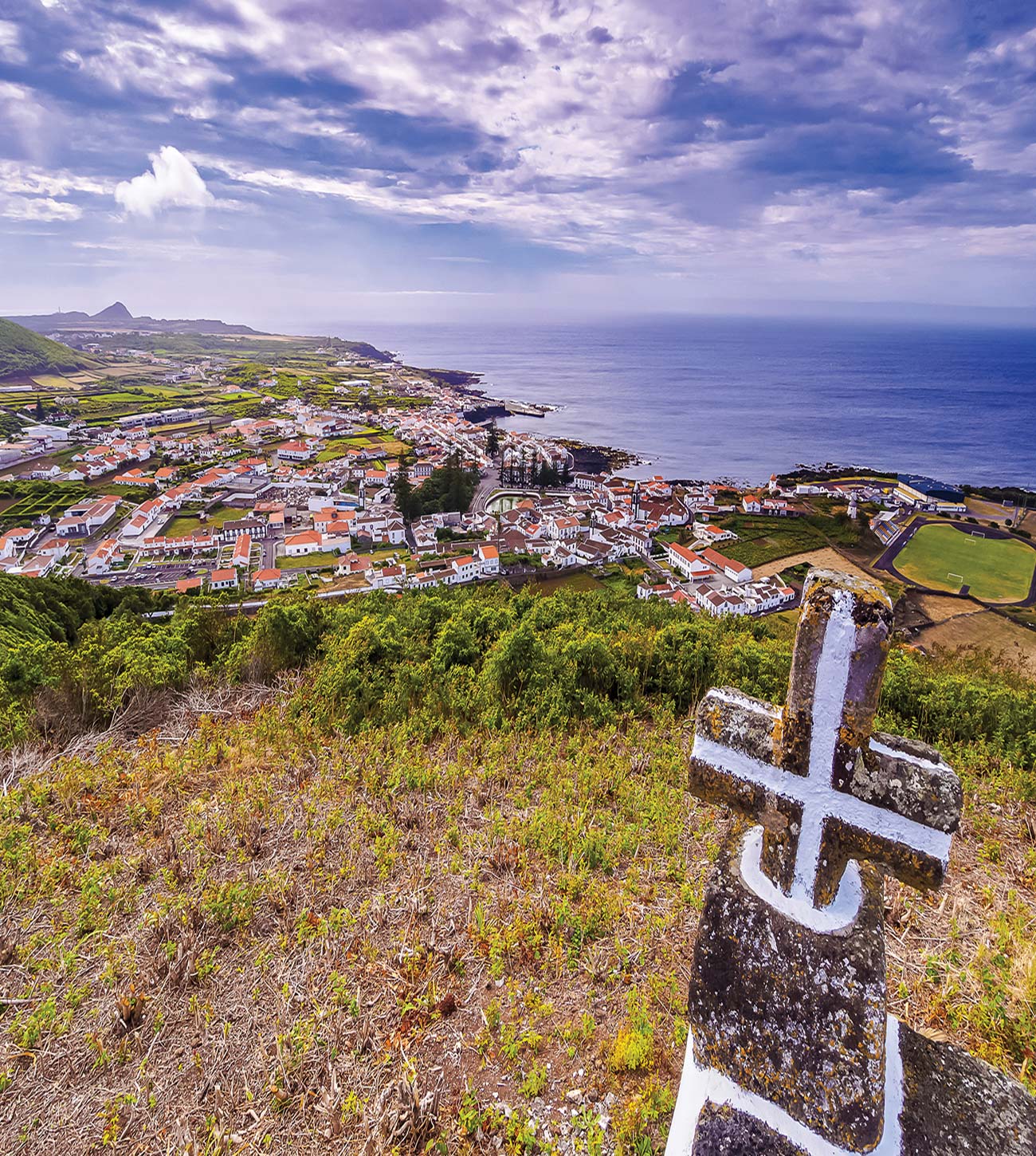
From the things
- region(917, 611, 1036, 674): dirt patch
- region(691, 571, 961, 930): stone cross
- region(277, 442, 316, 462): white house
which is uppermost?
region(691, 571, 961, 930): stone cross

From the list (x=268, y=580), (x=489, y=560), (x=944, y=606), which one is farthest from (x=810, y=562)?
(x=268, y=580)

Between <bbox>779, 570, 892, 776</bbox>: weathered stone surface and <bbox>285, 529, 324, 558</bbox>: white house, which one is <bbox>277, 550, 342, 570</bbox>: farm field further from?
<bbox>779, 570, 892, 776</bbox>: weathered stone surface

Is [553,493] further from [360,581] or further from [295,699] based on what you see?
[295,699]

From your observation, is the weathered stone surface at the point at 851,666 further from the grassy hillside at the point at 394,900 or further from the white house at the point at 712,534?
the white house at the point at 712,534

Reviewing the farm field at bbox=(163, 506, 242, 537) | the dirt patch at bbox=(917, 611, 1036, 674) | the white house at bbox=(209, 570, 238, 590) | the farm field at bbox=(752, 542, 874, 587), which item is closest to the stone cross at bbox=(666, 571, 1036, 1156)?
the dirt patch at bbox=(917, 611, 1036, 674)

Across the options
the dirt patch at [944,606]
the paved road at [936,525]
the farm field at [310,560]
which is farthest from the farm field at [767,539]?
the farm field at [310,560]
